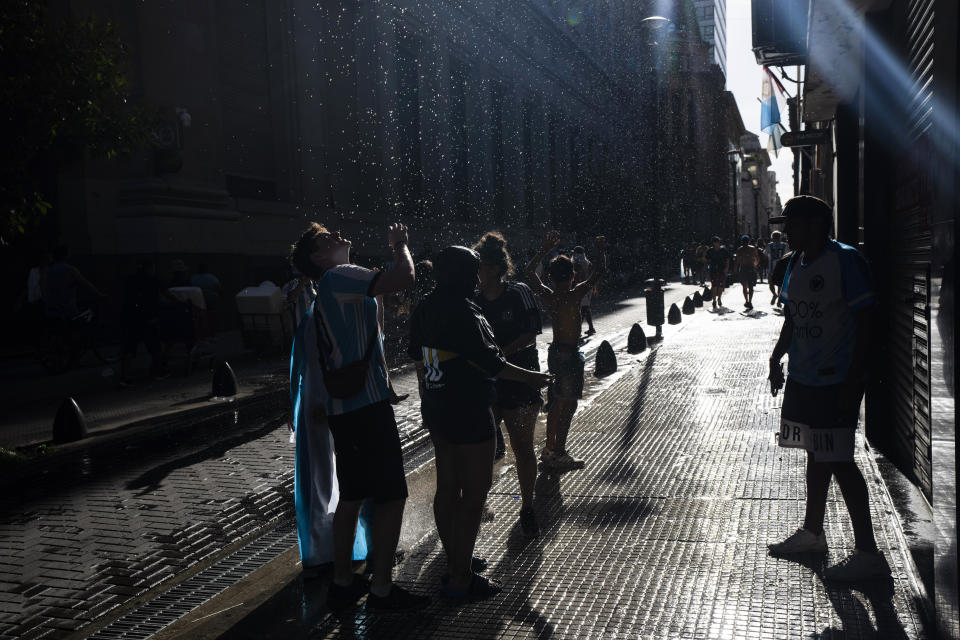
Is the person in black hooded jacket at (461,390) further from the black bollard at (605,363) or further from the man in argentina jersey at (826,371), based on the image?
the black bollard at (605,363)

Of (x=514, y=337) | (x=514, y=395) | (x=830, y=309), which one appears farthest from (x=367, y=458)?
(x=830, y=309)

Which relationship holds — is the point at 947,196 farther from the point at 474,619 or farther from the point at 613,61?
the point at 613,61

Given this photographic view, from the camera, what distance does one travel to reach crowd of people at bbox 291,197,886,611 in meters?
4.00

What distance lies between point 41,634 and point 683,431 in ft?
17.7

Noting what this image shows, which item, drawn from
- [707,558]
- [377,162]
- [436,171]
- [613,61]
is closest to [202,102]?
[377,162]

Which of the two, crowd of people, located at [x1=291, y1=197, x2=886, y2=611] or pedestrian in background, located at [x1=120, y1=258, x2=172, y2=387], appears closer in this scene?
crowd of people, located at [x1=291, y1=197, x2=886, y2=611]

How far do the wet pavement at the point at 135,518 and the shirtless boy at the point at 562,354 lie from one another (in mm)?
1222

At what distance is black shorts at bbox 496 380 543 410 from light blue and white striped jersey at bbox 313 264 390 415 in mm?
1151

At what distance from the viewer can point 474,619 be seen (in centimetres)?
390

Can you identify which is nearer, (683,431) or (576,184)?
(683,431)

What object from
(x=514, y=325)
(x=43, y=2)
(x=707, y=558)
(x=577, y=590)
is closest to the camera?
(x=577, y=590)

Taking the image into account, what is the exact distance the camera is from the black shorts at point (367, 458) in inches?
158

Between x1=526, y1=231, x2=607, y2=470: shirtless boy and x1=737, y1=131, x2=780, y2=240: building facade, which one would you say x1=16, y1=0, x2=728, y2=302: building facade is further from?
x1=526, y1=231, x2=607, y2=470: shirtless boy

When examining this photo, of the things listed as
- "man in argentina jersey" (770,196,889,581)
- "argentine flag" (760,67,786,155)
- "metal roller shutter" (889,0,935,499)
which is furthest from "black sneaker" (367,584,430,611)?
"argentine flag" (760,67,786,155)
